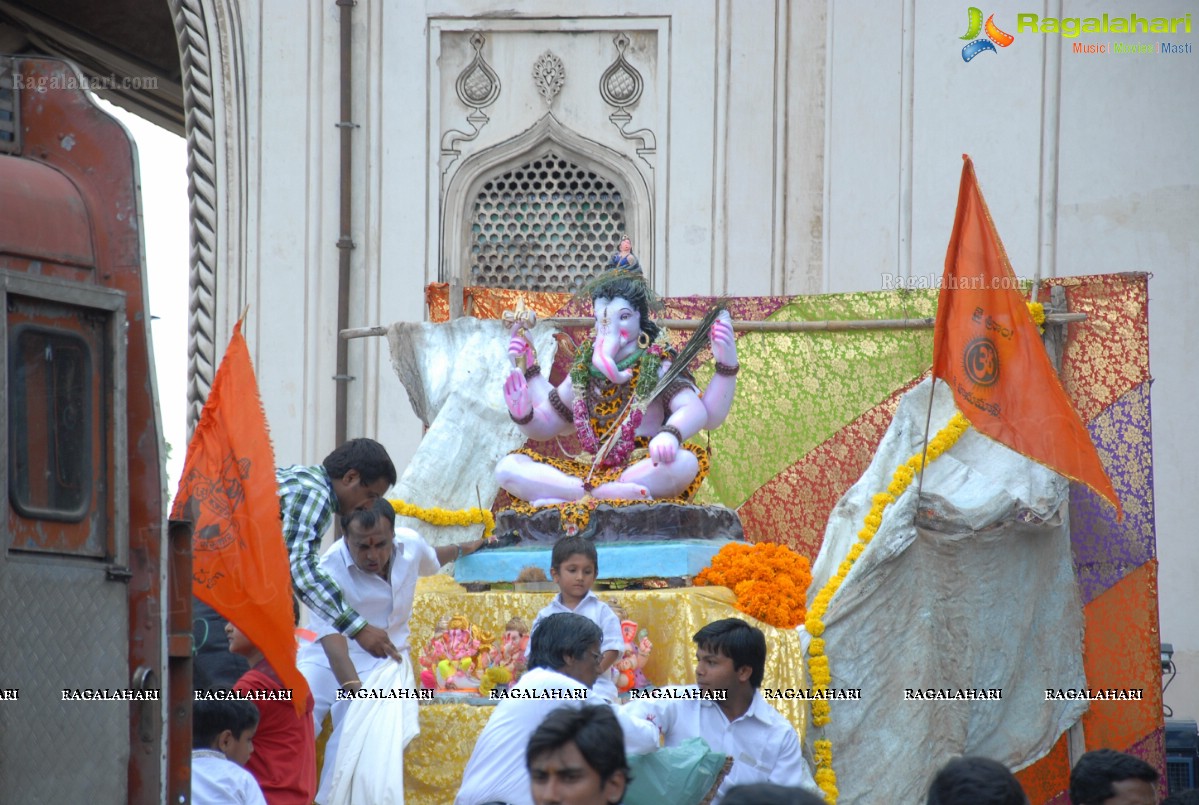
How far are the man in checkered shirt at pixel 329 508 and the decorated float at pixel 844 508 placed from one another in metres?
0.77

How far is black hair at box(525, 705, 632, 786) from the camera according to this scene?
391 centimetres

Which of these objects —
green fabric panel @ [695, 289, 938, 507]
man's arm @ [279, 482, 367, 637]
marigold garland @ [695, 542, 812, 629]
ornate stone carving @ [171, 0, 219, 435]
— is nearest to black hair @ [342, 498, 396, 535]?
man's arm @ [279, 482, 367, 637]

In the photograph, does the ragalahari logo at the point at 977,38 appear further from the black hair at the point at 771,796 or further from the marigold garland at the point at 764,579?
the black hair at the point at 771,796

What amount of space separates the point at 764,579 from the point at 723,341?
127cm

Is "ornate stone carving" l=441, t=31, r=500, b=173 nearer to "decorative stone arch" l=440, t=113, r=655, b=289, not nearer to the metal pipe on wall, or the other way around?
"decorative stone arch" l=440, t=113, r=655, b=289

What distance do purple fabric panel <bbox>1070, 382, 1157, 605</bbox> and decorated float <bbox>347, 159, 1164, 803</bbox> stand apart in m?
0.01

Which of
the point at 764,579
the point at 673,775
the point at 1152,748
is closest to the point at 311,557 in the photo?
the point at 673,775

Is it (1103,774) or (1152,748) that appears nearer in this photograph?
(1103,774)

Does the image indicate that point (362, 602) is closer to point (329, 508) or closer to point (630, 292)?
point (329, 508)

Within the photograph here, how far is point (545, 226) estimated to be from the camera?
11.9 meters

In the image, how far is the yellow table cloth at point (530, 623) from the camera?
6.85 m

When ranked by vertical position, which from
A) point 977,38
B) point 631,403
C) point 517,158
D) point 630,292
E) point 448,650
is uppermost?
point 977,38

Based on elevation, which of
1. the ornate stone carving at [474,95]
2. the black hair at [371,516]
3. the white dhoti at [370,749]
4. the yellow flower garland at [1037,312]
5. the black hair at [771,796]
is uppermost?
the ornate stone carving at [474,95]

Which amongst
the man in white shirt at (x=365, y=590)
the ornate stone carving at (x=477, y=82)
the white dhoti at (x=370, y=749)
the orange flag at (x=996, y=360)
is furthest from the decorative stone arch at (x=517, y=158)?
the white dhoti at (x=370, y=749)
